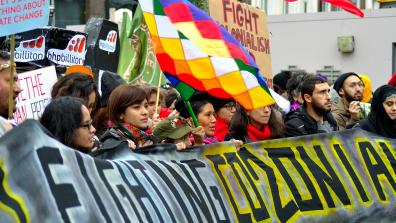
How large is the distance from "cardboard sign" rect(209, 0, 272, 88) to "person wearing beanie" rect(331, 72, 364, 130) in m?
0.79

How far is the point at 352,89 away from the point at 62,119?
5048 millimetres

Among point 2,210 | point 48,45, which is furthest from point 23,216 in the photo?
point 48,45

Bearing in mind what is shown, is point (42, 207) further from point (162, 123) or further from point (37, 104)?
point (37, 104)

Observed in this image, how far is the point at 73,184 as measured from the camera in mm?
4207

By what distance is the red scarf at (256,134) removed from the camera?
704 cm

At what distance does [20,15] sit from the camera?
542cm

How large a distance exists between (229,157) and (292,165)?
0.66 metres

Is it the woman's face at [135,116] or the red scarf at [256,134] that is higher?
the woman's face at [135,116]

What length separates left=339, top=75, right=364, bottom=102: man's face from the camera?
9.17 metres

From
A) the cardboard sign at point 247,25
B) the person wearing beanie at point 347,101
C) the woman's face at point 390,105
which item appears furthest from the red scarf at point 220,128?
the person wearing beanie at point 347,101

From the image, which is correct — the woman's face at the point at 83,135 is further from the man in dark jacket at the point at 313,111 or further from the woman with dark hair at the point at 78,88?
the man in dark jacket at the point at 313,111

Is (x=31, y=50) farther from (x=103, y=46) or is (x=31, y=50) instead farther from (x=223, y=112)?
(x=223, y=112)

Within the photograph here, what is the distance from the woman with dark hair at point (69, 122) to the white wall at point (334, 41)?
40.3 ft

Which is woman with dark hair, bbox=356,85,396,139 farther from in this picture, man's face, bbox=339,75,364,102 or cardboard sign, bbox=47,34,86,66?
cardboard sign, bbox=47,34,86,66
